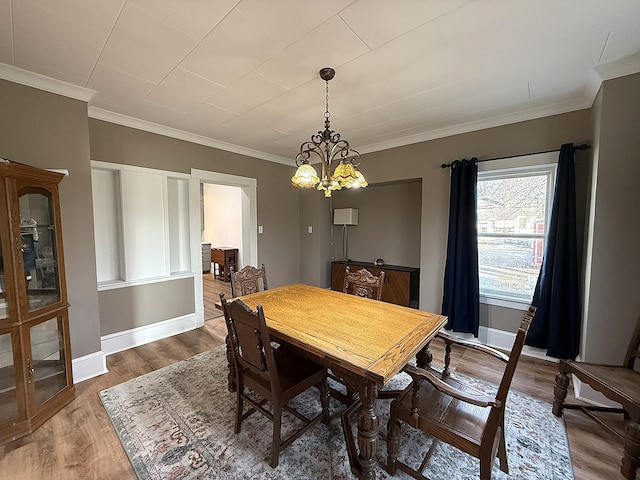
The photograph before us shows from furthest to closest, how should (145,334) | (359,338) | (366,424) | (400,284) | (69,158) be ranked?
1. (400,284)
2. (145,334)
3. (69,158)
4. (359,338)
5. (366,424)

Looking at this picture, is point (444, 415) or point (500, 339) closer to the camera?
point (444, 415)

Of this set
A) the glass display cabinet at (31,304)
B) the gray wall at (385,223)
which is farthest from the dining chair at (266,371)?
the gray wall at (385,223)

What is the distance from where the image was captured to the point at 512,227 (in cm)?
303

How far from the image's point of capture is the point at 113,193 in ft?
9.87

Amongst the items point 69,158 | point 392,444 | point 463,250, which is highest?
point 69,158

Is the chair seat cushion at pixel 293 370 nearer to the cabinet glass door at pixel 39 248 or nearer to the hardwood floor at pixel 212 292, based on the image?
the cabinet glass door at pixel 39 248

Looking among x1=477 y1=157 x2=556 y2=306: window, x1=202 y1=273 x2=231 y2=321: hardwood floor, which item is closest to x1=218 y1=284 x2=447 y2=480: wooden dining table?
x1=477 y1=157 x2=556 y2=306: window

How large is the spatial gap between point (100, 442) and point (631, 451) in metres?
3.14

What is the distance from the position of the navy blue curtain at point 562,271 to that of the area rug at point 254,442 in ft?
2.73

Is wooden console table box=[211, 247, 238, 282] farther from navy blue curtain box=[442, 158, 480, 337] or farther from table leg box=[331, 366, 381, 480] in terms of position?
table leg box=[331, 366, 381, 480]

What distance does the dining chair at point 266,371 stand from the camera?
4.82 feet

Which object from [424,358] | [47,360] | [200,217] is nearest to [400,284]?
[424,358]

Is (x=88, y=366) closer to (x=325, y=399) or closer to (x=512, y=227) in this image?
(x=325, y=399)

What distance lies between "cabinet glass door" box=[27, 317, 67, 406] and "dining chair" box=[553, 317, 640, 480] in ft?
12.2
